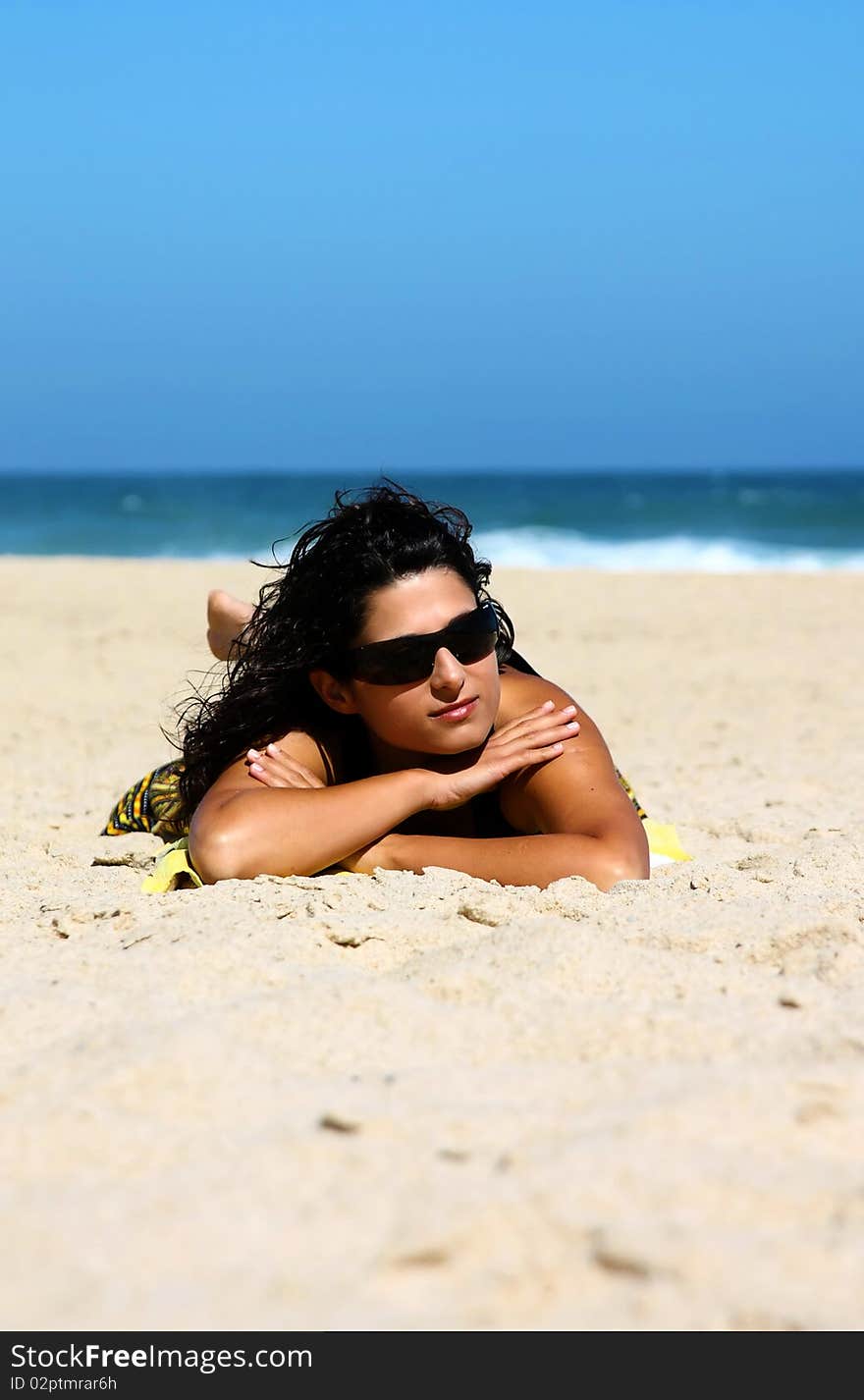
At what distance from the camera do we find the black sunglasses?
329cm

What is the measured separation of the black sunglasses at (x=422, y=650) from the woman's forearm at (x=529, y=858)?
0.43 meters

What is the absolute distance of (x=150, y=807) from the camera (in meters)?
4.40

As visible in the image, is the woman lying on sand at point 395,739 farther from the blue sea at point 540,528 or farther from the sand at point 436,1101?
the blue sea at point 540,528

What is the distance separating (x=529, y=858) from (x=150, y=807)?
1649 millimetres

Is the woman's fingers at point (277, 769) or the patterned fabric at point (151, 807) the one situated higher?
the woman's fingers at point (277, 769)

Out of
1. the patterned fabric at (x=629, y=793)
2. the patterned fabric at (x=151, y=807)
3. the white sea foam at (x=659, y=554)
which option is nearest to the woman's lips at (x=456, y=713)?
the patterned fabric at (x=629, y=793)

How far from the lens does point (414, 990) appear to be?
2355 mm

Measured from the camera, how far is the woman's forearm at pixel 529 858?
317 centimetres

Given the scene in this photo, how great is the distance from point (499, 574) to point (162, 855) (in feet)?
39.8

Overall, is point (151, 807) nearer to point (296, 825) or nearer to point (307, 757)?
point (307, 757)
